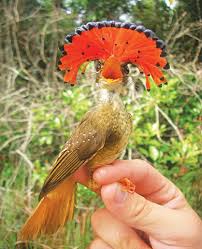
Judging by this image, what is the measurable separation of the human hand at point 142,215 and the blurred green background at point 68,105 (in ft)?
2.64

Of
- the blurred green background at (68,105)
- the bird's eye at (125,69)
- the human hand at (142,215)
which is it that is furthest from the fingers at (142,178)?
the blurred green background at (68,105)

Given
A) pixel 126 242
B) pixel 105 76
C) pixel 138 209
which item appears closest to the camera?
pixel 105 76

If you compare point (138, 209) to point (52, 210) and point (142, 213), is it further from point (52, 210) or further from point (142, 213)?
point (52, 210)

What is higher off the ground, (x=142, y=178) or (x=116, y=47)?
(x=116, y=47)

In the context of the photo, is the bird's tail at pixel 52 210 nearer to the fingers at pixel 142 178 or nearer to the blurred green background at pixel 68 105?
the fingers at pixel 142 178

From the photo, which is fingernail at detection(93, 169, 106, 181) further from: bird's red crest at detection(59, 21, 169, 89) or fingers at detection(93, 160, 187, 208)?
bird's red crest at detection(59, 21, 169, 89)

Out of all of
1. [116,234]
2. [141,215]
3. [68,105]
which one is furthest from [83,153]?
[68,105]

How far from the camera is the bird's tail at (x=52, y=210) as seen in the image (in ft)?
4.30

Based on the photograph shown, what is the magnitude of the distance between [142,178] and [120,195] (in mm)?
249

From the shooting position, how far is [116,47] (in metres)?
1.07

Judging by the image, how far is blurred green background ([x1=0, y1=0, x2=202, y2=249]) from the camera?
2.94 metres

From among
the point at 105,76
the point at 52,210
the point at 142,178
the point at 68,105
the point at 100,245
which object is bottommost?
the point at 100,245

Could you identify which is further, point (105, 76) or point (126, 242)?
point (126, 242)

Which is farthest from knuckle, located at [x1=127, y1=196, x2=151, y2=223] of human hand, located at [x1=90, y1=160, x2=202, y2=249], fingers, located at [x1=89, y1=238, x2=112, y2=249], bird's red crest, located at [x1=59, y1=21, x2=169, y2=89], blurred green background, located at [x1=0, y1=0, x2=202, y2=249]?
blurred green background, located at [x1=0, y1=0, x2=202, y2=249]
